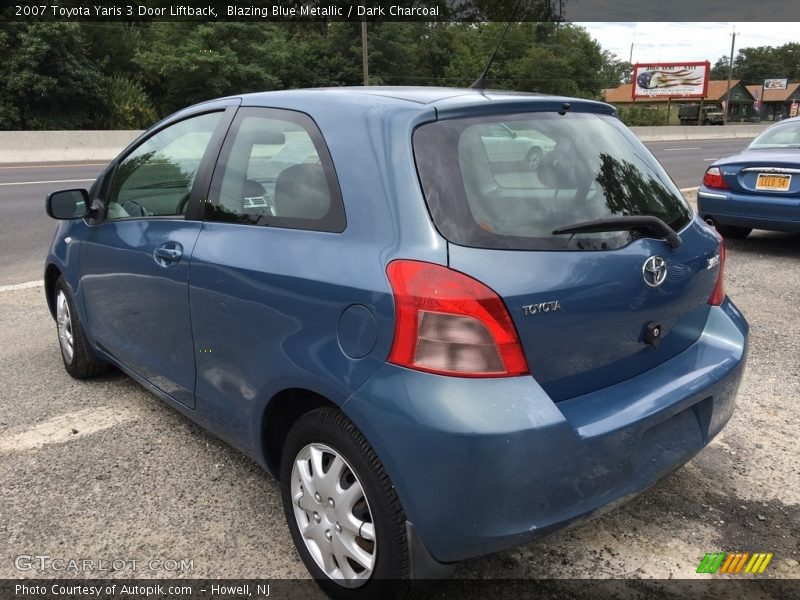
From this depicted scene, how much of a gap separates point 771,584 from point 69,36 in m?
34.4

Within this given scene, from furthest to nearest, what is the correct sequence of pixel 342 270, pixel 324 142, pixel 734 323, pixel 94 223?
pixel 94 223
pixel 734 323
pixel 324 142
pixel 342 270

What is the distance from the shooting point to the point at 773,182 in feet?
22.6

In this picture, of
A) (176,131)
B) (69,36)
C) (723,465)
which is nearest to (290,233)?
(176,131)

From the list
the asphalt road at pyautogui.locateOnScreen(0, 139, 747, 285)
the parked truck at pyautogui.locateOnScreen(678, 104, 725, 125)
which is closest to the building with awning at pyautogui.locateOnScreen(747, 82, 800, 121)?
the parked truck at pyautogui.locateOnScreen(678, 104, 725, 125)

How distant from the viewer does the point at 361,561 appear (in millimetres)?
2129

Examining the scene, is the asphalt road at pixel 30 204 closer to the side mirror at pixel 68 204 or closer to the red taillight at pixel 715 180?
the side mirror at pixel 68 204

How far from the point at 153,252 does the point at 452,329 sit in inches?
64.7

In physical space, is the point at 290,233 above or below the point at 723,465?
above

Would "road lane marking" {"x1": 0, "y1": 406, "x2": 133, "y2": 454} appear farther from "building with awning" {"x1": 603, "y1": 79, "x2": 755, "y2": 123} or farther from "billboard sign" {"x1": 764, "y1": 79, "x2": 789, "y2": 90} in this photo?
"billboard sign" {"x1": 764, "y1": 79, "x2": 789, "y2": 90}

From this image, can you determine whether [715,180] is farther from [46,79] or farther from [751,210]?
[46,79]

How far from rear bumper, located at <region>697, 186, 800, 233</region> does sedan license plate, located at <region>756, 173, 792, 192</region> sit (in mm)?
93

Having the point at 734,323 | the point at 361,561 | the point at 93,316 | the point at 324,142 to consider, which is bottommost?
the point at 361,561

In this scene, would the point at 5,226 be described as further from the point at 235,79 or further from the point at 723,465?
the point at 235,79

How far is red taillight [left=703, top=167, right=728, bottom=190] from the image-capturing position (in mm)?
7340
